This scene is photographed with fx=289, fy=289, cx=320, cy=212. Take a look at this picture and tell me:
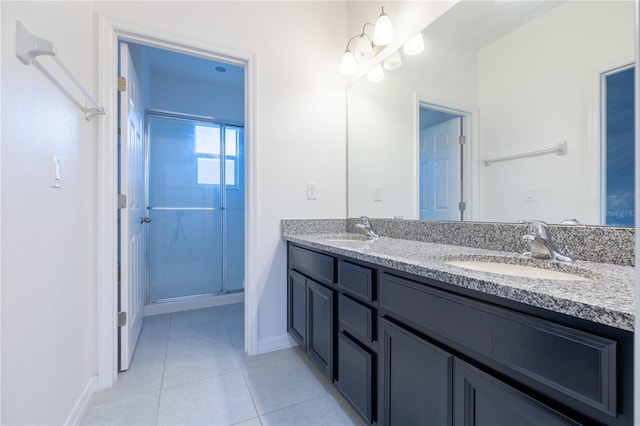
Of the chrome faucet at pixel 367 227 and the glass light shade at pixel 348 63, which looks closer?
the chrome faucet at pixel 367 227

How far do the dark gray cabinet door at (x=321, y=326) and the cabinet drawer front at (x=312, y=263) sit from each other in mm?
51

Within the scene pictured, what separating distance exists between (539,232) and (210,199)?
9.70 feet

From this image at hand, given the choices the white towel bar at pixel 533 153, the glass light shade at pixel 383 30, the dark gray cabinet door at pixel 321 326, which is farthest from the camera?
the glass light shade at pixel 383 30

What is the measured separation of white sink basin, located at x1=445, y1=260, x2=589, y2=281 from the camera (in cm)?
86

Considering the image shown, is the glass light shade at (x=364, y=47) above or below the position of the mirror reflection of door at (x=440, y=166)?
above

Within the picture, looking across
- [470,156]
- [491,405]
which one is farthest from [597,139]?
[491,405]

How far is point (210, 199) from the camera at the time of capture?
318 cm

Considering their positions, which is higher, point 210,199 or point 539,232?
point 210,199

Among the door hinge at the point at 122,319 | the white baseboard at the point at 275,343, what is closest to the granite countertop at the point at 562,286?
the white baseboard at the point at 275,343

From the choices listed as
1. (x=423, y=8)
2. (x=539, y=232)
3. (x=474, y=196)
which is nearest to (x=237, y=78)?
(x=423, y=8)

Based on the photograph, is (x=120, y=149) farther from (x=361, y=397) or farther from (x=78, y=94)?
(x=361, y=397)

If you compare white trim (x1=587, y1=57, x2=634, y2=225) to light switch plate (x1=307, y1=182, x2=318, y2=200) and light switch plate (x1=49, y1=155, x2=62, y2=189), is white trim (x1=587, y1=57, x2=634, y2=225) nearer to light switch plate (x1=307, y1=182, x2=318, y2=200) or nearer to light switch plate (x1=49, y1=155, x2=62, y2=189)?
light switch plate (x1=307, y1=182, x2=318, y2=200)

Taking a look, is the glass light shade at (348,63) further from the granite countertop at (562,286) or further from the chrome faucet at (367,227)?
the granite countertop at (562,286)

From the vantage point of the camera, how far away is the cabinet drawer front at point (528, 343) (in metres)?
0.48
